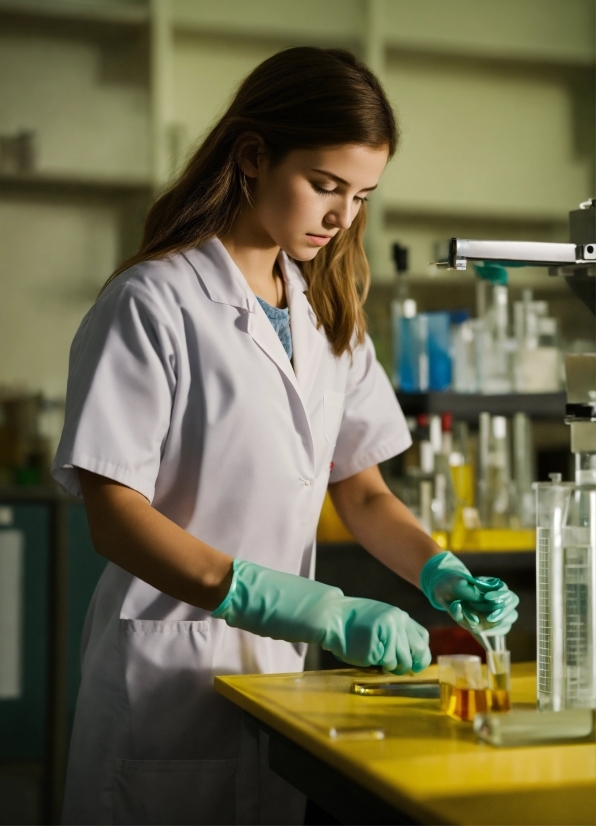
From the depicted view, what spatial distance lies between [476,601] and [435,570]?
0.11 m

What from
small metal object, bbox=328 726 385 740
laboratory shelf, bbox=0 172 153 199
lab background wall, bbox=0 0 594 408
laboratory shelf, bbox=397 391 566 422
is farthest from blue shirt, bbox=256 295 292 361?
laboratory shelf, bbox=0 172 153 199

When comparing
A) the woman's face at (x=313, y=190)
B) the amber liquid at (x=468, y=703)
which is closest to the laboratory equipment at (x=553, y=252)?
the woman's face at (x=313, y=190)

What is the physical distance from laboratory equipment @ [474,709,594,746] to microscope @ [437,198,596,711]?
0.24 ft

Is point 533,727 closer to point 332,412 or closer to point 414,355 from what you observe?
point 332,412

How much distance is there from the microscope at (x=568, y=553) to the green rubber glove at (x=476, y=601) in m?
0.12

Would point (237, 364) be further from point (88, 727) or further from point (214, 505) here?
point (88, 727)

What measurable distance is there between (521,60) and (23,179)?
189 centimetres

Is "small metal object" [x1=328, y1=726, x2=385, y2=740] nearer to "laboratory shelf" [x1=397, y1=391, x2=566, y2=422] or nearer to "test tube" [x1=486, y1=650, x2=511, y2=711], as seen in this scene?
"test tube" [x1=486, y1=650, x2=511, y2=711]

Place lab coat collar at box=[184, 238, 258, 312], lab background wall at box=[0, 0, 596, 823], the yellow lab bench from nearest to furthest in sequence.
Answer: the yellow lab bench
lab coat collar at box=[184, 238, 258, 312]
lab background wall at box=[0, 0, 596, 823]

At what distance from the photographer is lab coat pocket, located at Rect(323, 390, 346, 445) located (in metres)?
1.32

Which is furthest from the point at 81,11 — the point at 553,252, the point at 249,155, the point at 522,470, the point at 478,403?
the point at 553,252

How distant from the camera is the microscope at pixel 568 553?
88 cm

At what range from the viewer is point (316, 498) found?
1.28m

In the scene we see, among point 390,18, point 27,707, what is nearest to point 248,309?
point 27,707
